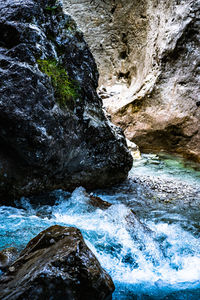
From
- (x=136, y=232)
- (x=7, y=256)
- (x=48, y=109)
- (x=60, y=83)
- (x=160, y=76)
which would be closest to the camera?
(x=7, y=256)

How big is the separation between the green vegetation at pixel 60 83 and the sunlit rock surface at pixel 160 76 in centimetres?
416

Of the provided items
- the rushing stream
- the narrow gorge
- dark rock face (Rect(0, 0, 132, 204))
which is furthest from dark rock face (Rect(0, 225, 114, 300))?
dark rock face (Rect(0, 0, 132, 204))

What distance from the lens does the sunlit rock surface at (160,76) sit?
21.1 ft

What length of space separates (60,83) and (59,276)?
2.72m

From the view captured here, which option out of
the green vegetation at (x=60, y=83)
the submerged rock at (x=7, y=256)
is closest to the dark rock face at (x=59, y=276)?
the submerged rock at (x=7, y=256)

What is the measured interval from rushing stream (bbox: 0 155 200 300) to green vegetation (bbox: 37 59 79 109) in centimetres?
145

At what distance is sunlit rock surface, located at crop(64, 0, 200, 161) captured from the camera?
6.44 m

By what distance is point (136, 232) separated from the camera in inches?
101

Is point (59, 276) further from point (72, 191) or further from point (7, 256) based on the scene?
point (72, 191)

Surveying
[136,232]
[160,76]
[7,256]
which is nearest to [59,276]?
[7,256]

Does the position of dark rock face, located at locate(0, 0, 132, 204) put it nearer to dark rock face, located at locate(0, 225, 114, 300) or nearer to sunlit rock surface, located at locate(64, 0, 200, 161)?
dark rock face, located at locate(0, 225, 114, 300)

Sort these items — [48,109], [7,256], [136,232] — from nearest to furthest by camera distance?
[7,256] < [136,232] < [48,109]

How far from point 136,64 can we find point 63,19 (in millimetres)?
6509

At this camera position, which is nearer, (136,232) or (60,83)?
(136,232)
